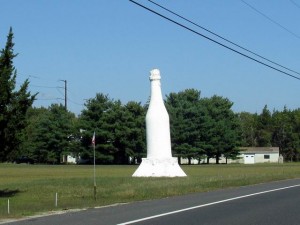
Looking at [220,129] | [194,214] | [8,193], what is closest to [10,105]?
[8,193]

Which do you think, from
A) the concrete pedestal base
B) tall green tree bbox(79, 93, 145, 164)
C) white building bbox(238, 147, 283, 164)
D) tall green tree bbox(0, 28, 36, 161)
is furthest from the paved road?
white building bbox(238, 147, 283, 164)

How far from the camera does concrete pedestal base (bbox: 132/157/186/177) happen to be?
46.8 m

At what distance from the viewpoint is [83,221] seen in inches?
593

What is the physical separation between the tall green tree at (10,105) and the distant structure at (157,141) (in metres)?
21.0

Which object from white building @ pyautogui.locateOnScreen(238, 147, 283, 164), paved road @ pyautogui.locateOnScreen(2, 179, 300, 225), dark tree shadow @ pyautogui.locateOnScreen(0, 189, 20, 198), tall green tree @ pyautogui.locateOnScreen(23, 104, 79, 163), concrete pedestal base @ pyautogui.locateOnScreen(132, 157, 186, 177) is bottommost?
dark tree shadow @ pyautogui.locateOnScreen(0, 189, 20, 198)

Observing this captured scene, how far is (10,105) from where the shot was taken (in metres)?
26.5

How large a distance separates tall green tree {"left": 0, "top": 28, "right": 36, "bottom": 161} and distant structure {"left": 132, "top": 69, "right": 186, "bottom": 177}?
2098 centimetres

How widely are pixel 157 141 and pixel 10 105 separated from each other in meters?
22.2

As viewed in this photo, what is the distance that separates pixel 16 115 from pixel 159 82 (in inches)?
859

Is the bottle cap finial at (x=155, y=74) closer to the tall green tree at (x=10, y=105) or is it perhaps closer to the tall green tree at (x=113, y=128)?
the tall green tree at (x=10, y=105)

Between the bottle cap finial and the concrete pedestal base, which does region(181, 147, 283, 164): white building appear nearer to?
the concrete pedestal base

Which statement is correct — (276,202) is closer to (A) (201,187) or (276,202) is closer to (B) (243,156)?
(A) (201,187)

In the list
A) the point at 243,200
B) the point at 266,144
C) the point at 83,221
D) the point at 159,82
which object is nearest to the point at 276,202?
the point at 243,200

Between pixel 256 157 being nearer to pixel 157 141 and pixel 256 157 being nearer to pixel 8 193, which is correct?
pixel 157 141
